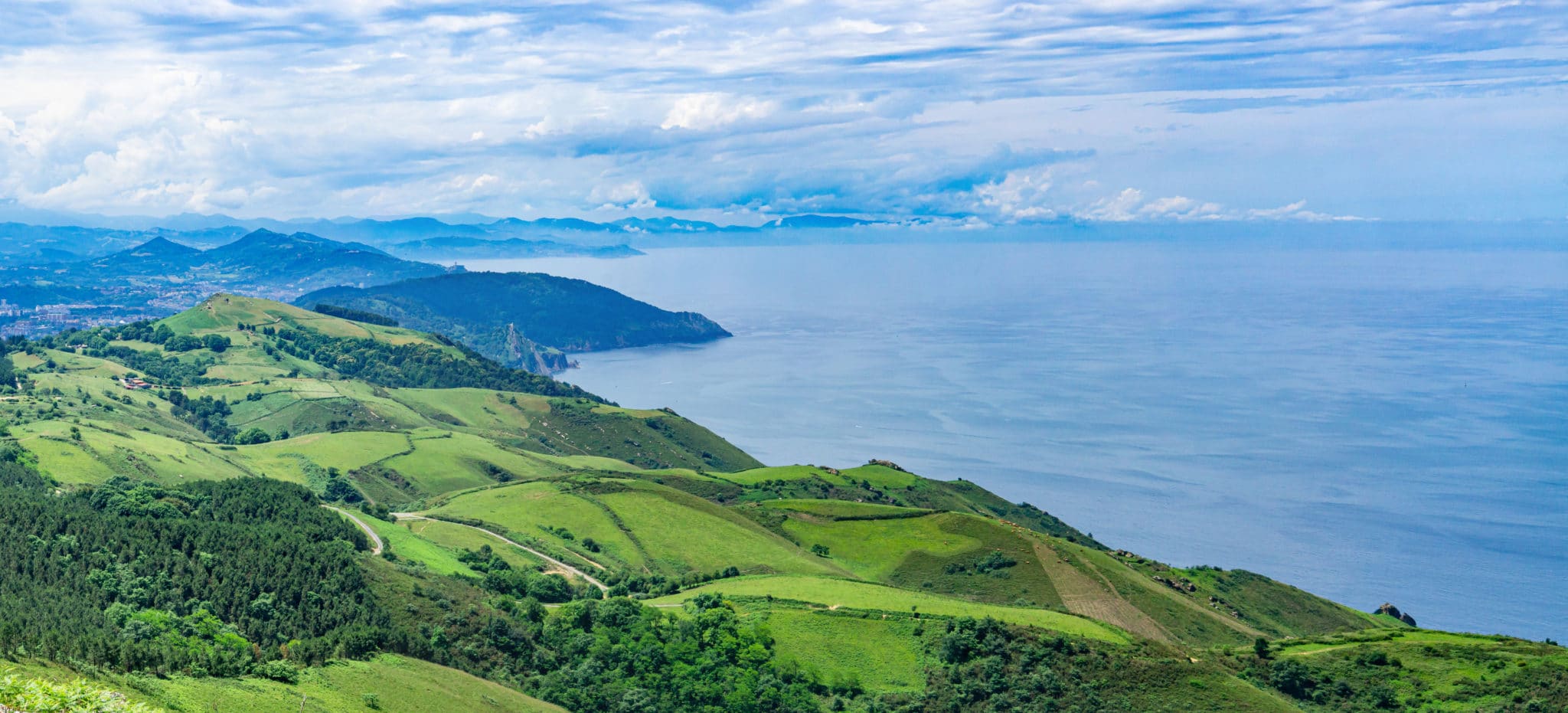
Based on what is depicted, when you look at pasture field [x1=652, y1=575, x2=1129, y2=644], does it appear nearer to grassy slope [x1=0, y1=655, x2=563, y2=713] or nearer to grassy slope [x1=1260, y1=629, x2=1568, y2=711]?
grassy slope [x1=1260, y1=629, x2=1568, y2=711]

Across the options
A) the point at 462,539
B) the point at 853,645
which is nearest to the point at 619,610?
the point at 853,645

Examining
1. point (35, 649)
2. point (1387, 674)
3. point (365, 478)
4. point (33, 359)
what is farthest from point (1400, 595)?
point (33, 359)

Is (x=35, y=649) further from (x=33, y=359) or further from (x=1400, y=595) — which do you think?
(x=33, y=359)

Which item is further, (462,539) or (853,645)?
(462,539)

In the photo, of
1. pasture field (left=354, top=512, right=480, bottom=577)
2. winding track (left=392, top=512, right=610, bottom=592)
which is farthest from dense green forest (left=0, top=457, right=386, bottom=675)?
winding track (left=392, top=512, right=610, bottom=592)

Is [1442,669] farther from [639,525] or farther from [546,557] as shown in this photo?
[639,525]

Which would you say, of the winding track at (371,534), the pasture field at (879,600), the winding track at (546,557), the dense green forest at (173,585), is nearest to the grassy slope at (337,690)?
the dense green forest at (173,585)
